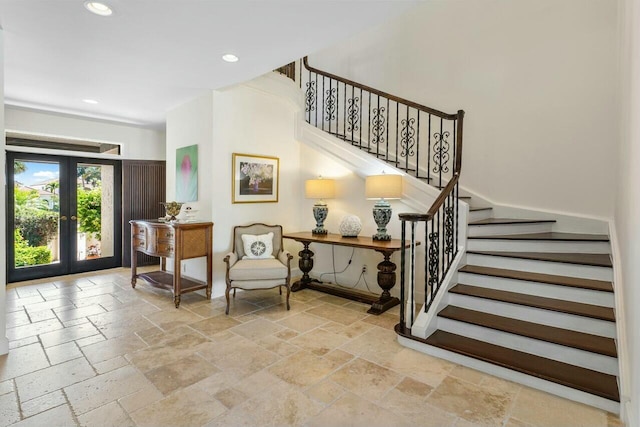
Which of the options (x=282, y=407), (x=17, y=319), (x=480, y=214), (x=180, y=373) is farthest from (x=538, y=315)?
(x=17, y=319)

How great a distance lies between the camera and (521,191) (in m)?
4.31

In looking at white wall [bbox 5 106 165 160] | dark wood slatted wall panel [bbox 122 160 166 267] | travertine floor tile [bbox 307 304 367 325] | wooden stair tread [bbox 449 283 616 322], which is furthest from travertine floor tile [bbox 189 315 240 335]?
white wall [bbox 5 106 165 160]

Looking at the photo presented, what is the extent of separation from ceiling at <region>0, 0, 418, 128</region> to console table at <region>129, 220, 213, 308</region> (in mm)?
1818

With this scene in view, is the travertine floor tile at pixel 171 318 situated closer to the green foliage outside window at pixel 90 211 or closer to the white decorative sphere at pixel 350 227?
the white decorative sphere at pixel 350 227

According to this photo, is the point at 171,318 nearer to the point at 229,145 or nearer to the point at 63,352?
the point at 63,352

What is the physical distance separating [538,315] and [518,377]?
621mm

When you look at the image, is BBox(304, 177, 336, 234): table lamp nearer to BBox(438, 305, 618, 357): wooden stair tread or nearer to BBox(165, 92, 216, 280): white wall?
BBox(165, 92, 216, 280): white wall

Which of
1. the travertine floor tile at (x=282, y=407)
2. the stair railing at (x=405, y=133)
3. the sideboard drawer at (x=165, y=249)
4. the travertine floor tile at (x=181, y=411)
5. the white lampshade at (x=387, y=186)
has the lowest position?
the travertine floor tile at (x=282, y=407)

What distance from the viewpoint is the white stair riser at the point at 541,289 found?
2.64 meters

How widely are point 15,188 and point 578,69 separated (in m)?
8.05

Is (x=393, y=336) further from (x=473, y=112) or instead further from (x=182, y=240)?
(x=473, y=112)

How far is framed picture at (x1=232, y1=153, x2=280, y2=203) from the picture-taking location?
4.55m

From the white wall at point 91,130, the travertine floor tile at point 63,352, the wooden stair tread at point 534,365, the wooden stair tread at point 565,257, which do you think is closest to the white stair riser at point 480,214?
the wooden stair tread at point 565,257

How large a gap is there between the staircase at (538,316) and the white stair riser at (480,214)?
0.53 m
